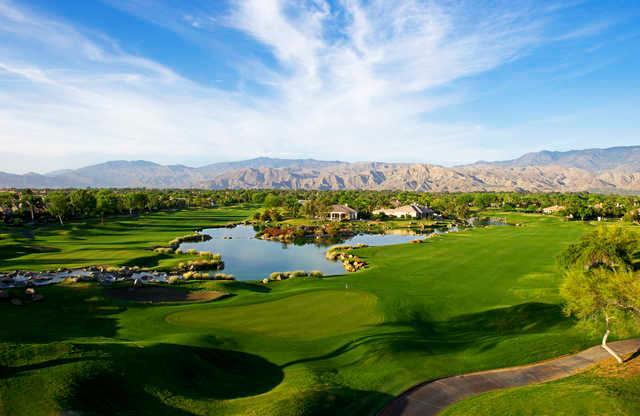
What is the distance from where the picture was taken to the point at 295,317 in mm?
31359

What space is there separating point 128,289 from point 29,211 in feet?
290

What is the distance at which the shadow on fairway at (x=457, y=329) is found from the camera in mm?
25312

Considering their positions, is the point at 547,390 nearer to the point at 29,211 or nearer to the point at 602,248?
the point at 602,248

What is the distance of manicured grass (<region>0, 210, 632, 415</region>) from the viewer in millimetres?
15977

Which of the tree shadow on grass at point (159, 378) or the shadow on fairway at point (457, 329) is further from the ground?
the tree shadow on grass at point (159, 378)

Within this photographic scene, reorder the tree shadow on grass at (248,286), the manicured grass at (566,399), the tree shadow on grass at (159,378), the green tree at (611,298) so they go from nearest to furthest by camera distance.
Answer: the tree shadow on grass at (159,378)
the manicured grass at (566,399)
the green tree at (611,298)
the tree shadow on grass at (248,286)

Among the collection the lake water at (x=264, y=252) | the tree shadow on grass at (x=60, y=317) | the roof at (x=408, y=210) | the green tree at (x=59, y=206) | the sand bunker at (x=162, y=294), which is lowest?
the lake water at (x=264, y=252)

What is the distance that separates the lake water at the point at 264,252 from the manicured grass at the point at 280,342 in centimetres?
1314

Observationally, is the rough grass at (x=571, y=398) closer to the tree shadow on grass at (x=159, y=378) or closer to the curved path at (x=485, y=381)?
the curved path at (x=485, y=381)

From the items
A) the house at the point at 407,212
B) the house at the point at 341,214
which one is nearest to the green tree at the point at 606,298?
the house at the point at 341,214

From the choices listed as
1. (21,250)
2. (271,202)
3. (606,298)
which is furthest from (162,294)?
(271,202)

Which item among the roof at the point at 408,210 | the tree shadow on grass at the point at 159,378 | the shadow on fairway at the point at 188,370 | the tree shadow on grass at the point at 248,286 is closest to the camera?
the tree shadow on grass at the point at 159,378

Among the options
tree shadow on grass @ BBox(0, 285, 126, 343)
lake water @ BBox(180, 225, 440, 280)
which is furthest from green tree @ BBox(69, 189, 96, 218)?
tree shadow on grass @ BBox(0, 285, 126, 343)

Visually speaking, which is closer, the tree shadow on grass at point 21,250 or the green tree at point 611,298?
the green tree at point 611,298
